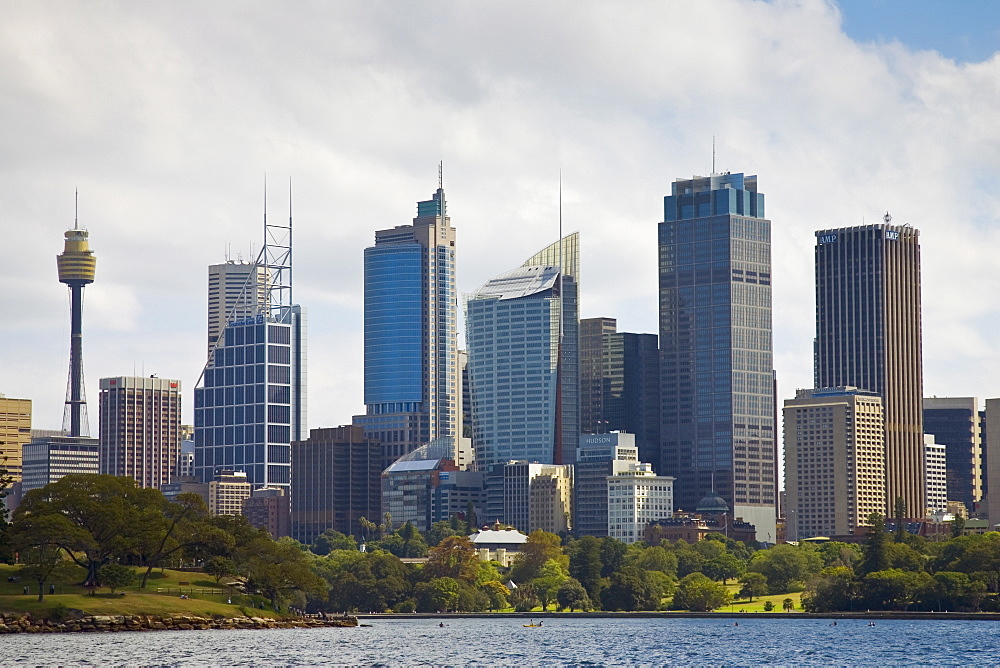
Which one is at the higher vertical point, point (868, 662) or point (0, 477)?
point (0, 477)

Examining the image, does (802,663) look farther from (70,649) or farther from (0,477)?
(0,477)

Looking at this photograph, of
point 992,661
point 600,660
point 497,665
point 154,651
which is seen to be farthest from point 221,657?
point 992,661

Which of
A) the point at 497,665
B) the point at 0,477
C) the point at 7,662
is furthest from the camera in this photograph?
the point at 497,665

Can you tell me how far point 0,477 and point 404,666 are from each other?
50.5 m

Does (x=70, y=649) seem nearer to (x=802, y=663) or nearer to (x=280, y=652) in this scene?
(x=280, y=652)

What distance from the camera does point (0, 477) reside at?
479 feet

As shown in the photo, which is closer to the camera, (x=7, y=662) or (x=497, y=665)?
(x=7, y=662)

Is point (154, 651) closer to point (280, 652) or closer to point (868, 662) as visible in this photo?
point (280, 652)

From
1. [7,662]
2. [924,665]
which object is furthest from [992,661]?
[7,662]

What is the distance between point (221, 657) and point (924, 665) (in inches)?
2692

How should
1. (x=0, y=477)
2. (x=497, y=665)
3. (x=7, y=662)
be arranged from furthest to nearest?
(x=497, y=665) → (x=7, y=662) → (x=0, y=477)

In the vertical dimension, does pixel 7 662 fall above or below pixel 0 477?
below

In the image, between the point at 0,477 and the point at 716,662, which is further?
the point at 716,662

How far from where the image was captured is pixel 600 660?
19888 cm
